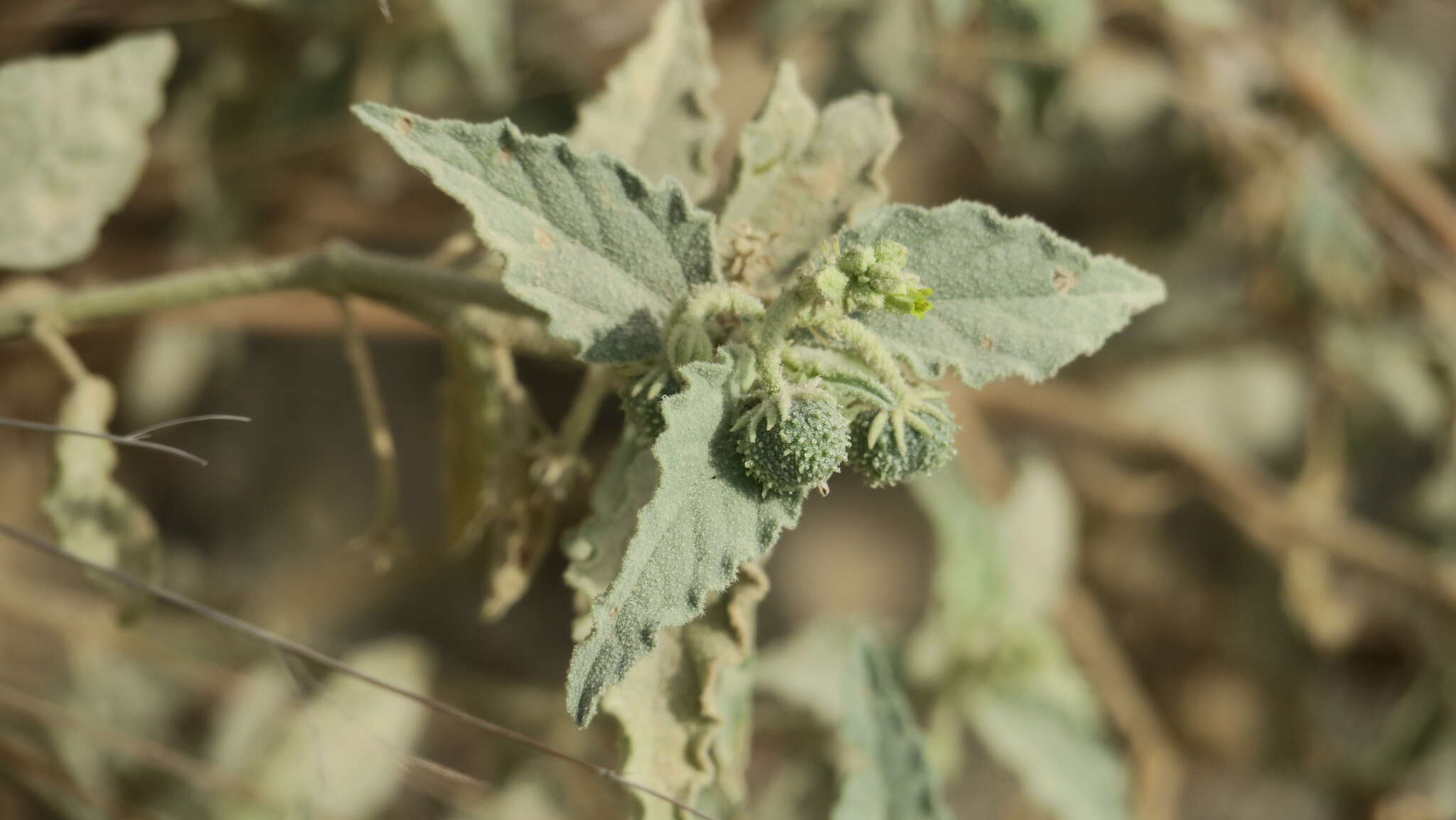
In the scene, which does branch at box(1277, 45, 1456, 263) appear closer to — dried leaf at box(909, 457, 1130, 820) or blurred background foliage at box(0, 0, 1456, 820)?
blurred background foliage at box(0, 0, 1456, 820)

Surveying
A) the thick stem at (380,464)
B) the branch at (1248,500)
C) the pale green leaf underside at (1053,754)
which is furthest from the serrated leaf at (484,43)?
the pale green leaf underside at (1053,754)

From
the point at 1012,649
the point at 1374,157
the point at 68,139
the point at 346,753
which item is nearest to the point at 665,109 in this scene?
the point at 68,139

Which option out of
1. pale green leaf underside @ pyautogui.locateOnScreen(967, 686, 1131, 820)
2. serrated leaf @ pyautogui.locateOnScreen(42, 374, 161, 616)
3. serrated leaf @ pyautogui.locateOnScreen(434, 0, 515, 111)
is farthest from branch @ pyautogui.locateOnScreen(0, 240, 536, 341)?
pale green leaf underside @ pyautogui.locateOnScreen(967, 686, 1131, 820)

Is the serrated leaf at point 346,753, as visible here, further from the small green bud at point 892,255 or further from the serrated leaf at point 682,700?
the small green bud at point 892,255

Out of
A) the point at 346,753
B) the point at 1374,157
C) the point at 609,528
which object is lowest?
the point at 346,753

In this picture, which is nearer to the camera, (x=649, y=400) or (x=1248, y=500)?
(x=649, y=400)

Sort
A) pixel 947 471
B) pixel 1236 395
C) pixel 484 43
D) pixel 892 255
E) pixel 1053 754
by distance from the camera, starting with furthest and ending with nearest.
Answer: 1. pixel 1236 395
2. pixel 947 471
3. pixel 1053 754
4. pixel 484 43
5. pixel 892 255

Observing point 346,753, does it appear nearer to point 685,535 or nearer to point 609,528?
point 609,528
